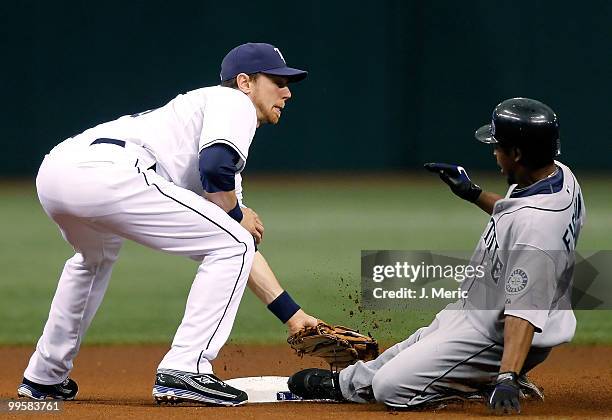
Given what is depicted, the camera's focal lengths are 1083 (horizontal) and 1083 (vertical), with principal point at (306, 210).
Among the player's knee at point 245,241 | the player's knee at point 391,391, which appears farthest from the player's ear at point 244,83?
the player's knee at point 391,391

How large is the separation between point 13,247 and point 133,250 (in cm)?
123

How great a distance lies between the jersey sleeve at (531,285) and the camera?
3.91 m

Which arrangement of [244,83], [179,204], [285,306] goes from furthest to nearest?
[285,306], [244,83], [179,204]

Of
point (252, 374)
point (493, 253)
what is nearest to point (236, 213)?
point (493, 253)

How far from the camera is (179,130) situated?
4.43 m

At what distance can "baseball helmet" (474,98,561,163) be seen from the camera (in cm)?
409

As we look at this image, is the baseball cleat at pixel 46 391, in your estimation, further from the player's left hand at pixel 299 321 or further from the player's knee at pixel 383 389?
the player's knee at pixel 383 389

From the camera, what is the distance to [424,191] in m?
16.7

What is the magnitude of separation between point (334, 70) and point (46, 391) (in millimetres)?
13844

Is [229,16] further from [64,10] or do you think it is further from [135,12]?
[64,10]

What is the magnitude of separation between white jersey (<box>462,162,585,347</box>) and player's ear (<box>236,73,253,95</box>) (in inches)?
46.3

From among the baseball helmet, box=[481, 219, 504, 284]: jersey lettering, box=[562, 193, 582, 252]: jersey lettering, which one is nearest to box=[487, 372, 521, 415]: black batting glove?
box=[481, 219, 504, 284]: jersey lettering

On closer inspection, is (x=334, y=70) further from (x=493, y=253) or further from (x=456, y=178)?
(x=493, y=253)

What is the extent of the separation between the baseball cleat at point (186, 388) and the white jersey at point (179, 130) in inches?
31.8
